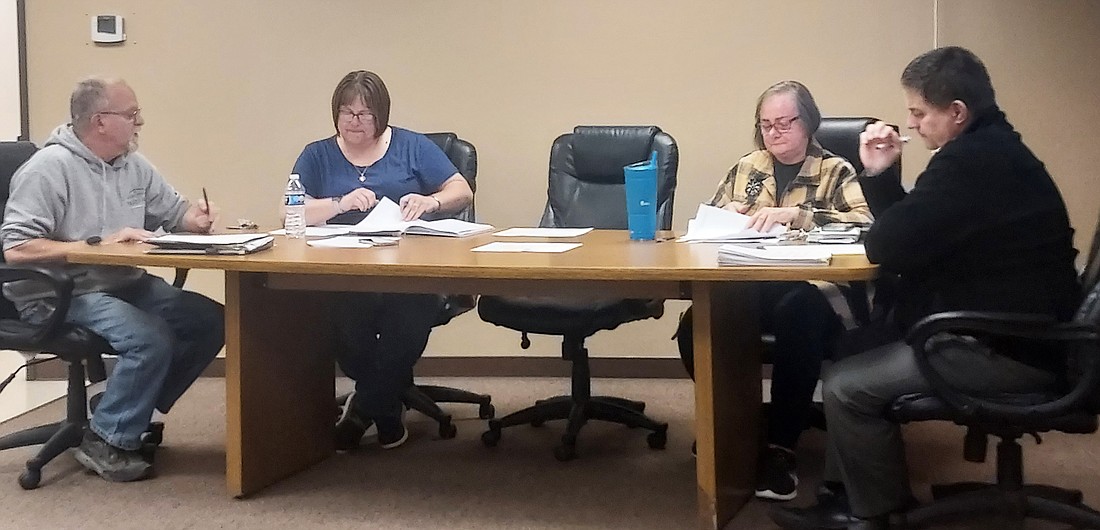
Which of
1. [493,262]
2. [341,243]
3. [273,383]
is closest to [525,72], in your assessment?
[341,243]

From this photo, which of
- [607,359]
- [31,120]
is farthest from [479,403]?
[31,120]

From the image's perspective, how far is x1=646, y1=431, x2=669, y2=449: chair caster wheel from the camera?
2.90 metres

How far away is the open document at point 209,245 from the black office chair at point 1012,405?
1459 mm

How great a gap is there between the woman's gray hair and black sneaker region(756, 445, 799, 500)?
1.98 m

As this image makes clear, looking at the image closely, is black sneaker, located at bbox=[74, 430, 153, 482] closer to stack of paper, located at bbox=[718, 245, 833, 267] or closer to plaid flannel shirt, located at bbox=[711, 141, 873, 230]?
stack of paper, located at bbox=[718, 245, 833, 267]

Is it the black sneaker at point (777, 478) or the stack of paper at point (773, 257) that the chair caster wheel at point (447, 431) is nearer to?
the black sneaker at point (777, 478)

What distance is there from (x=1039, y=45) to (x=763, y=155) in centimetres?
141

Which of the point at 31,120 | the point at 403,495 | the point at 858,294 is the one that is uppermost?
the point at 31,120

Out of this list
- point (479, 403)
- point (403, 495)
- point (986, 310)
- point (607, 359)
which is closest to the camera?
point (986, 310)

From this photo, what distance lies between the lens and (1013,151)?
1.93 meters

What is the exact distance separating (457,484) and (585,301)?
2.02ft

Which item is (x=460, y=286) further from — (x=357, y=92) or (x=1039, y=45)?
(x=1039, y=45)

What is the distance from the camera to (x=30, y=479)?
256 centimetres

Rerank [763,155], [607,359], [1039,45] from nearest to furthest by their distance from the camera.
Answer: [763,155], [1039,45], [607,359]
